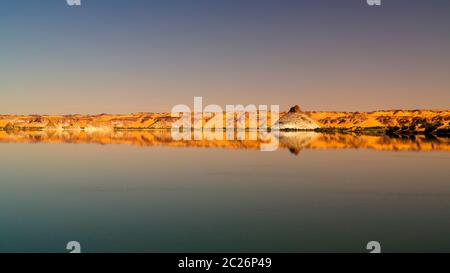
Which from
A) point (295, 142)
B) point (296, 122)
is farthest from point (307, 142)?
point (296, 122)

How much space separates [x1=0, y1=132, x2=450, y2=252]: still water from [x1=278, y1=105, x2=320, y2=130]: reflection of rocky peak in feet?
447

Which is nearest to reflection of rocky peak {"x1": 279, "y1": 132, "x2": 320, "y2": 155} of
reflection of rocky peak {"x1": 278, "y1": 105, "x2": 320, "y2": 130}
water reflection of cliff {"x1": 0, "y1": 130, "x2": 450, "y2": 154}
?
water reflection of cliff {"x1": 0, "y1": 130, "x2": 450, "y2": 154}

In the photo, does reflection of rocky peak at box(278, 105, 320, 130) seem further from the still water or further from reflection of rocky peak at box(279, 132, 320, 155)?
the still water

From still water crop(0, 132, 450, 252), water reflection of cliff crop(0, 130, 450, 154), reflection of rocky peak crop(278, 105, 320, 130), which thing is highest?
reflection of rocky peak crop(278, 105, 320, 130)

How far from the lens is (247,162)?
3841 cm

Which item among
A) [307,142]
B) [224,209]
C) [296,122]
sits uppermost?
[296,122]

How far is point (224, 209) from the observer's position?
18.7 metres

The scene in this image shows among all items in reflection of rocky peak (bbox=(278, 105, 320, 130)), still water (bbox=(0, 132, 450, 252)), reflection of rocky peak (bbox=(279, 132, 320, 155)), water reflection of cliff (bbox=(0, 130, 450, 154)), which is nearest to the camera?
still water (bbox=(0, 132, 450, 252))

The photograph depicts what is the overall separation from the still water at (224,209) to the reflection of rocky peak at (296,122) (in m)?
136

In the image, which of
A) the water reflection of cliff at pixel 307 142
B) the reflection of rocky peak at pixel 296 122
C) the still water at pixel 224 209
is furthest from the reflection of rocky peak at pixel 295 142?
the reflection of rocky peak at pixel 296 122

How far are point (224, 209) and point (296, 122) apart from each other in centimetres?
15568

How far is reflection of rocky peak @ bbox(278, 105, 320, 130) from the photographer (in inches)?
6663

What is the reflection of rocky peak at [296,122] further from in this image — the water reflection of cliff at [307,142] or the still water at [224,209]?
the still water at [224,209]

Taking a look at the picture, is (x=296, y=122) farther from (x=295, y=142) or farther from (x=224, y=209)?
(x=224, y=209)
